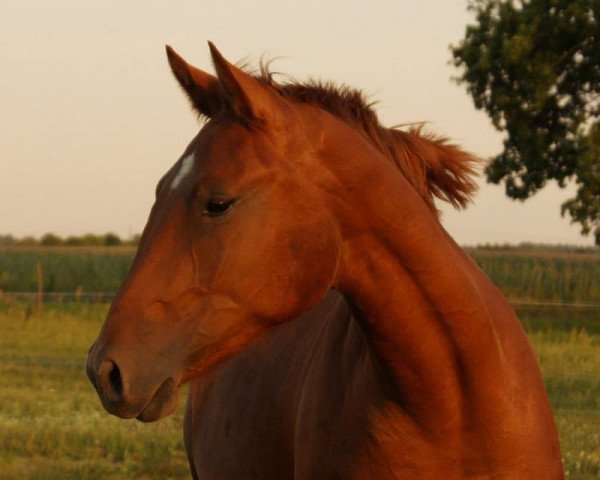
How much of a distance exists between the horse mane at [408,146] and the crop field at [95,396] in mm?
4413

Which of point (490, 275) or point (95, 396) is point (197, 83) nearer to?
point (95, 396)

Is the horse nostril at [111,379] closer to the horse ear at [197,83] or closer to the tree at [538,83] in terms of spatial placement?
the horse ear at [197,83]

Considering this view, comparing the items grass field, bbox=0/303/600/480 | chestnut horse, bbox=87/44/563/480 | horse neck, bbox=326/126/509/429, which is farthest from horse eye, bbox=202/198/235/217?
grass field, bbox=0/303/600/480

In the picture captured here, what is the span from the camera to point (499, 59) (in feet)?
84.0

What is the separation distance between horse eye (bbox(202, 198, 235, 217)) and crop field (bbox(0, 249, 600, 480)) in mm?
5148

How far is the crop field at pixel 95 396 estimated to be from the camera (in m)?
8.41

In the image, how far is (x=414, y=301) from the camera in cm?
352

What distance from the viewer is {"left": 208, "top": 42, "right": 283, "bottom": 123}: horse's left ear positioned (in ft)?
10.5

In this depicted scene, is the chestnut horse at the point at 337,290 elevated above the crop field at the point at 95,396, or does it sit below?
above

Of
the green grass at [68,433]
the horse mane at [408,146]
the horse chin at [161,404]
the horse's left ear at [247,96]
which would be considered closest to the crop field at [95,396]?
the green grass at [68,433]

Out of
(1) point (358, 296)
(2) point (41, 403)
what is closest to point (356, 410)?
(1) point (358, 296)

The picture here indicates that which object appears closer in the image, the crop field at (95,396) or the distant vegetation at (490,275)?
the crop field at (95,396)

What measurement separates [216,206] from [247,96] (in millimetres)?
313

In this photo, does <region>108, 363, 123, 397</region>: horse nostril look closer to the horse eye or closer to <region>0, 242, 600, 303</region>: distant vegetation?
the horse eye
